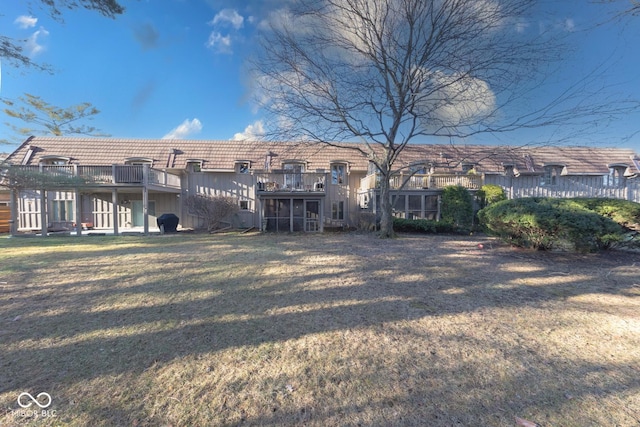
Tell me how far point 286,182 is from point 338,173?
4697 mm

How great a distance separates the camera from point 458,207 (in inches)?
615

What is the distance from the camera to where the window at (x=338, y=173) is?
18.9m

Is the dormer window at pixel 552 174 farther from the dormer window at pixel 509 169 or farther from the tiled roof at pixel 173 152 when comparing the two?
the tiled roof at pixel 173 152

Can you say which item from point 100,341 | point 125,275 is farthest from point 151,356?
point 125,275

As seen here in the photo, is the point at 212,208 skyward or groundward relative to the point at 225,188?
Result: groundward

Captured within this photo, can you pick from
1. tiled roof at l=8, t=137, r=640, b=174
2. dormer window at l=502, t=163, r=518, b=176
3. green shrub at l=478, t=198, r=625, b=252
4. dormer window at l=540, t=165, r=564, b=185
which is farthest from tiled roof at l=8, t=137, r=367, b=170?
dormer window at l=540, t=165, r=564, b=185

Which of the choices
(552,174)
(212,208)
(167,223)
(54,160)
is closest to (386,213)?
(212,208)

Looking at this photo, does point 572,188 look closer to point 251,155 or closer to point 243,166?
point 251,155

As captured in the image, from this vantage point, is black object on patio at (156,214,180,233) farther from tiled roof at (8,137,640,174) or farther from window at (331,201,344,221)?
window at (331,201,344,221)

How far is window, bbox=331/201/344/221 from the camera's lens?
727 inches

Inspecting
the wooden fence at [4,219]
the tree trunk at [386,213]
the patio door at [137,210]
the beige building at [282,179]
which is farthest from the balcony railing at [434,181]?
the wooden fence at [4,219]

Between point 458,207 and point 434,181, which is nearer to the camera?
point 458,207

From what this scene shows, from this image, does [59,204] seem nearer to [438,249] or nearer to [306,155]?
[306,155]

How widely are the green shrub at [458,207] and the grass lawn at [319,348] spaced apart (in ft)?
33.9
